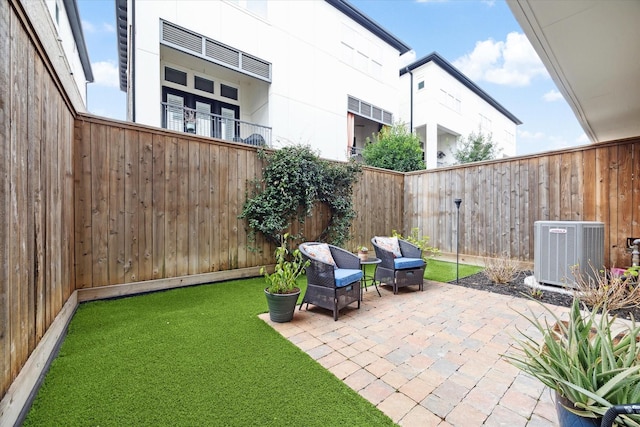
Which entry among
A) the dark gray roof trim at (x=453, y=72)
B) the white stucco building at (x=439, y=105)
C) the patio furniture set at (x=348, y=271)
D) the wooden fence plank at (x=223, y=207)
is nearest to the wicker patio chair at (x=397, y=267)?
the patio furniture set at (x=348, y=271)

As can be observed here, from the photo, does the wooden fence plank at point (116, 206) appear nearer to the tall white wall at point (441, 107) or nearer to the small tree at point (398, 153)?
the small tree at point (398, 153)

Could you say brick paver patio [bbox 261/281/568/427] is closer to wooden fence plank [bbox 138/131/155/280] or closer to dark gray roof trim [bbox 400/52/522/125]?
wooden fence plank [bbox 138/131/155/280]

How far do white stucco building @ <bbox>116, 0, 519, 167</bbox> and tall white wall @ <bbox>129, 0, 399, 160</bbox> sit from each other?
3cm

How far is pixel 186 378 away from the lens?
1.94 m

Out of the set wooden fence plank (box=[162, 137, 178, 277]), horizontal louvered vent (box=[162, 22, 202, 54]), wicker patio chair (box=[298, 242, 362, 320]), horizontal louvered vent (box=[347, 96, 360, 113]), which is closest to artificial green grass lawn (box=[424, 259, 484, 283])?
wicker patio chair (box=[298, 242, 362, 320])

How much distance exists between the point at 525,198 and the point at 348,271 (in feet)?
14.5

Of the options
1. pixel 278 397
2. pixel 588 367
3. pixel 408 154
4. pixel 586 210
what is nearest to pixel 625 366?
pixel 588 367

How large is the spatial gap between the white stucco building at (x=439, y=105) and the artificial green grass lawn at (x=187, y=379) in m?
13.5

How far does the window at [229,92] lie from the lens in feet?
29.7

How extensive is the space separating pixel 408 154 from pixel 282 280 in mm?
7507

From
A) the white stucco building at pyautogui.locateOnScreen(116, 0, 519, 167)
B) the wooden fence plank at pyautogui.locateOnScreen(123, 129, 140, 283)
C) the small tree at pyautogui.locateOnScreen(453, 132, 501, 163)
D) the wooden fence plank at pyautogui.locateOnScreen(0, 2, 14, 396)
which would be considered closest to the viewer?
the wooden fence plank at pyautogui.locateOnScreen(0, 2, 14, 396)

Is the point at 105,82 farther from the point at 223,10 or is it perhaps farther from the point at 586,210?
the point at 586,210

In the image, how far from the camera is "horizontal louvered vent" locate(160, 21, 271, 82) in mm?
6918

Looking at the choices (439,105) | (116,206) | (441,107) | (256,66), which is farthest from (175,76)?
(441,107)
